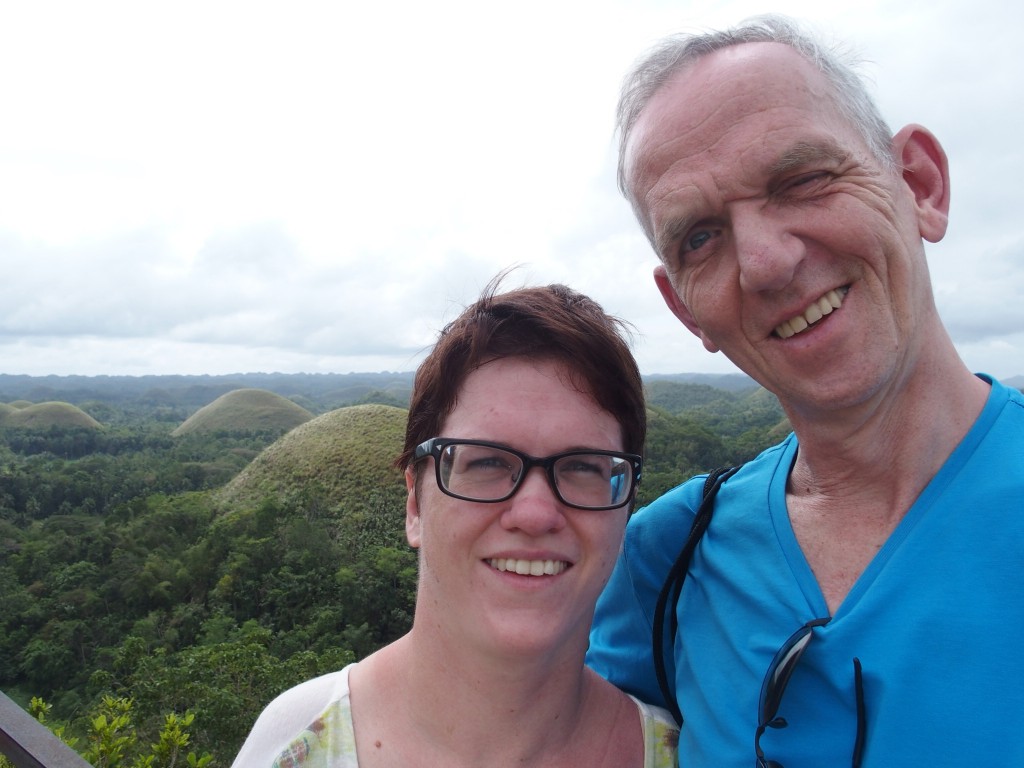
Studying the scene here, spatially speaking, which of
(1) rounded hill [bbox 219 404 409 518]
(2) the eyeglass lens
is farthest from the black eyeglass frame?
(1) rounded hill [bbox 219 404 409 518]

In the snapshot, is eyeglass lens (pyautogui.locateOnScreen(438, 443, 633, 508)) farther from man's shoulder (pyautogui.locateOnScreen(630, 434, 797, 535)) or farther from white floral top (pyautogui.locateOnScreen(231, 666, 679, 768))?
white floral top (pyautogui.locateOnScreen(231, 666, 679, 768))

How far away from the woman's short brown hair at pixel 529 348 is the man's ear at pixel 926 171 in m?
0.71

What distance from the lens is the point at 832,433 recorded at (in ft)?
4.73

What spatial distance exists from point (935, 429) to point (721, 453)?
25.3 meters

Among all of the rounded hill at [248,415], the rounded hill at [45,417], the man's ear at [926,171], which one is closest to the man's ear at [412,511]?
the man's ear at [926,171]

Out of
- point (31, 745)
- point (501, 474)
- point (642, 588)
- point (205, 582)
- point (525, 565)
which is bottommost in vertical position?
point (205, 582)

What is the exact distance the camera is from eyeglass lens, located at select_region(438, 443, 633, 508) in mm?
1445

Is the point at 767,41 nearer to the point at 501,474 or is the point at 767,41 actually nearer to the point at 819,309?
the point at 819,309

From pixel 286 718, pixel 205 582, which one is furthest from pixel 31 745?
pixel 205 582

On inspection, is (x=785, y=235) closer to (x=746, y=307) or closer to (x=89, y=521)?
(x=746, y=307)

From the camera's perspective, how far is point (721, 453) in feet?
83.6

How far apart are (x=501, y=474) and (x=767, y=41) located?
111cm

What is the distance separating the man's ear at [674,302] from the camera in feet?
5.75

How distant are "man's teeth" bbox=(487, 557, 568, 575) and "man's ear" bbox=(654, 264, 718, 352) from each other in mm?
700
